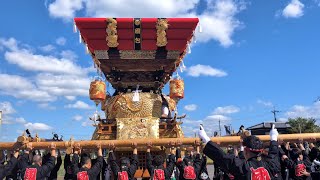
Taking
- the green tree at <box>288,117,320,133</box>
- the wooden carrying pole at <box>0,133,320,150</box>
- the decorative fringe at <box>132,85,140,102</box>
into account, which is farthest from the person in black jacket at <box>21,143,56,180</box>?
the green tree at <box>288,117,320,133</box>

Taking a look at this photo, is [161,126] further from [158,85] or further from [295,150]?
[295,150]

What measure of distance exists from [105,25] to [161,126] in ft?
11.5

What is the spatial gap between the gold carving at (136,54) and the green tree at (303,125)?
26.4 meters

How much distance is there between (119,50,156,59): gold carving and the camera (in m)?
10.3

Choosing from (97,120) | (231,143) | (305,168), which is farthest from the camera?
(97,120)

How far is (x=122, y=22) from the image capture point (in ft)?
31.7

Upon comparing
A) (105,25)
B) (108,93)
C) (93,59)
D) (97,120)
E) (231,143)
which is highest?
(105,25)

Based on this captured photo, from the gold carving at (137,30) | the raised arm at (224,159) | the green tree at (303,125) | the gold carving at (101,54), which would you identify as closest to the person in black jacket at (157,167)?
the raised arm at (224,159)

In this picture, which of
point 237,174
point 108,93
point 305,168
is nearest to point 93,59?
point 108,93

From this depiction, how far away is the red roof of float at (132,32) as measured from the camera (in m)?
9.60

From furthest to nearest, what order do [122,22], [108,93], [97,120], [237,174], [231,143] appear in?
[108,93] → [97,120] → [122,22] → [231,143] → [237,174]

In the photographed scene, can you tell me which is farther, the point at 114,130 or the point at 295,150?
the point at 114,130

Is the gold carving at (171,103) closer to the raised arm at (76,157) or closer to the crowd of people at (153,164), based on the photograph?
the crowd of people at (153,164)

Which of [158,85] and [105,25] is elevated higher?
[105,25]
